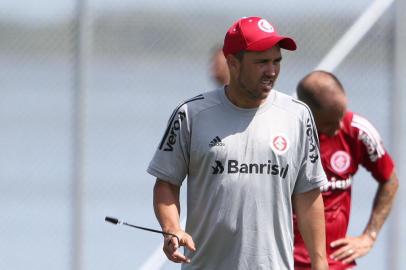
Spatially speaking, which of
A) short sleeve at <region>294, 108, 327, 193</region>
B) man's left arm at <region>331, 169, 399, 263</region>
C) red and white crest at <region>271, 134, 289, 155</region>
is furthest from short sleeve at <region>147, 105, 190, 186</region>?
man's left arm at <region>331, 169, 399, 263</region>

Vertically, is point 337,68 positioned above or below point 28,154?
above

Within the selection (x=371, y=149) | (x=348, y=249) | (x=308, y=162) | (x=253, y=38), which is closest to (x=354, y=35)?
(x=371, y=149)

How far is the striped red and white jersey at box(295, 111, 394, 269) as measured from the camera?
664 centimetres

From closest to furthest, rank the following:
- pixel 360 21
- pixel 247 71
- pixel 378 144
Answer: pixel 247 71 → pixel 378 144 → pixel 360 21

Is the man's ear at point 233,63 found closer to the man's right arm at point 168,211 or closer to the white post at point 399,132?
the man's right arm at point 168,211

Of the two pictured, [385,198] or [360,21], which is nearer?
[385,198]

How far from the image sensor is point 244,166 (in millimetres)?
5191

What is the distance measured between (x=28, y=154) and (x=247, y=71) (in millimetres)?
3608

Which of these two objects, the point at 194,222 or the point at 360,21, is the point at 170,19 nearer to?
the point at 360,21

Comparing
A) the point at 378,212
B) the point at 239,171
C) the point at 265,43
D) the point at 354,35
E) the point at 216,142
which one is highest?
the point at 265,43

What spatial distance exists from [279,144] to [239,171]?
220 mm

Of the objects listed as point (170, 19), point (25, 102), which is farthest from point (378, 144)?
point (25, 102)

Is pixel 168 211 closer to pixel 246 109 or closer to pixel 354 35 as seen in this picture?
pixel 246 109

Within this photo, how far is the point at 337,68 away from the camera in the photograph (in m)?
8.16
